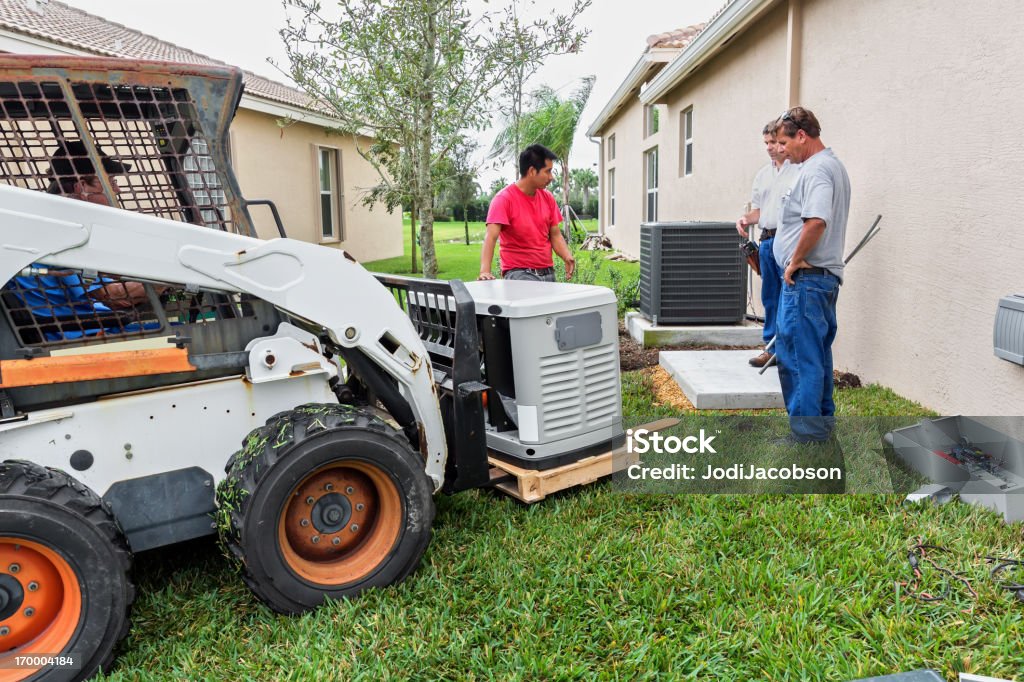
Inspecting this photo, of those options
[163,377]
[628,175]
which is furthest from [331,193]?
[163,377]

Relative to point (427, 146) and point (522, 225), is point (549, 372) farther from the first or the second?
→ point (427, 146)

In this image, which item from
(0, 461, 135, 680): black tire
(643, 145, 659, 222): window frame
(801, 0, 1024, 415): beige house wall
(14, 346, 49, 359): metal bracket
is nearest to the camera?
(0, 461, 135, 680): black tire

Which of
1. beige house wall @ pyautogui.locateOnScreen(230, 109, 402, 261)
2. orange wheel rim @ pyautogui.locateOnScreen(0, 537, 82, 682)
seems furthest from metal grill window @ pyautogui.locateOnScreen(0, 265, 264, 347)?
beige house wall @ pyautogui.locateOnScreen(230, 109, 402, 261)

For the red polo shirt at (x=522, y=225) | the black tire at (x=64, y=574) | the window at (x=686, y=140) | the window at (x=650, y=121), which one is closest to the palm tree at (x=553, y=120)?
the window at (x=650, y=121)

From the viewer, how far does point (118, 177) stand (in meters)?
2.68

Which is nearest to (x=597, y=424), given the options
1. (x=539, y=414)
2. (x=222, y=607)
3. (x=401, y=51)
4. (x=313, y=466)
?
(x=539, y=414)

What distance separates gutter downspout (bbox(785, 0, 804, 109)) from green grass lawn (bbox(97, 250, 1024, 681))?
493 cm

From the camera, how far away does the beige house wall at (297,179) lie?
12891 millimetres

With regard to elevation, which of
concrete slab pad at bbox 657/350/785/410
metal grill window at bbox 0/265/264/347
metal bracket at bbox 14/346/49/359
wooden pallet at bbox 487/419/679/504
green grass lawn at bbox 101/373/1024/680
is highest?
metal grill window at bbox 0/265/264/347

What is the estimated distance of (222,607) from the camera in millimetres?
2896

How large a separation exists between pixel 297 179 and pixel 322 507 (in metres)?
13.0

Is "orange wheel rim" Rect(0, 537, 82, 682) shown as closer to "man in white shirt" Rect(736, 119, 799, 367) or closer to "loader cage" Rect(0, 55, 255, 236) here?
"loader cage" Rect(0, 55, 255, 236)

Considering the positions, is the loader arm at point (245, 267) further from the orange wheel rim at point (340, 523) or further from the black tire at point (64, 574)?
the black tire at point (64, 574)

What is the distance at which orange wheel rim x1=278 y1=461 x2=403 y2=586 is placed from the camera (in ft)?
9.31
